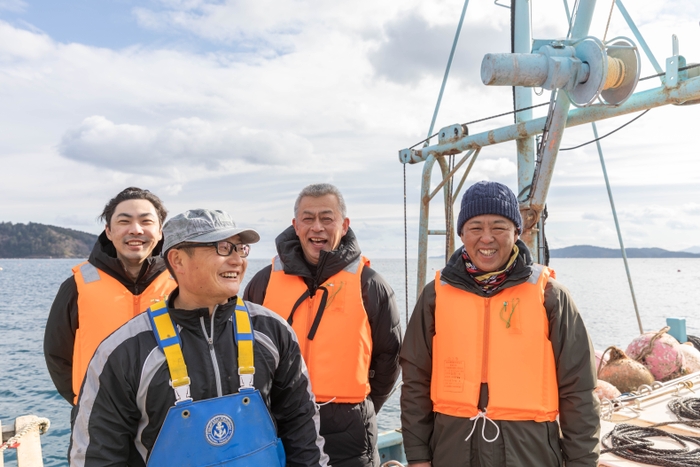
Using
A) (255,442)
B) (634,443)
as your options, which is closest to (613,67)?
(634,443)

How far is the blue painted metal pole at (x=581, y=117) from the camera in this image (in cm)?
499

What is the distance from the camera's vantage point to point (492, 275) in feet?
9.30

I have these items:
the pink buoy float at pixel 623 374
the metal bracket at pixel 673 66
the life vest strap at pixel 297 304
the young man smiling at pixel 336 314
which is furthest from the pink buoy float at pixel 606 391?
the life vest strap at pixel 297 304

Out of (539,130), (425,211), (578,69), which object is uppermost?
(539,130)

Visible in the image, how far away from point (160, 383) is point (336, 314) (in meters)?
1.50

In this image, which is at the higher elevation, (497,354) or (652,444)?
(497,354)

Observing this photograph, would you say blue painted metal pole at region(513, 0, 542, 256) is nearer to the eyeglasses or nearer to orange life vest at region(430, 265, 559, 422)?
orange life vest at region(430, 265, 559, 422)

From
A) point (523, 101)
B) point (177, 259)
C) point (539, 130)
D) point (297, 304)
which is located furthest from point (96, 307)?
point (523, 101)

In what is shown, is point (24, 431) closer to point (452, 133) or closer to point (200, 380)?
point (200, 380)

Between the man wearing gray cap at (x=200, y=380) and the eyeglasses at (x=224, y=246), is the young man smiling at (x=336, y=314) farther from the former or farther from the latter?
the eyeglasses at (x=224, y=246)

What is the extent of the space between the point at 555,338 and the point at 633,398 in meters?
3.57

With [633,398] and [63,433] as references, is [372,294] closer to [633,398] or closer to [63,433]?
[633,398]

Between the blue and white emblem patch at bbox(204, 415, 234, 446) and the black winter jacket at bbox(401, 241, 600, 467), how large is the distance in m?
1.08

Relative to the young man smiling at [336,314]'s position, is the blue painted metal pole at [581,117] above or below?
above
